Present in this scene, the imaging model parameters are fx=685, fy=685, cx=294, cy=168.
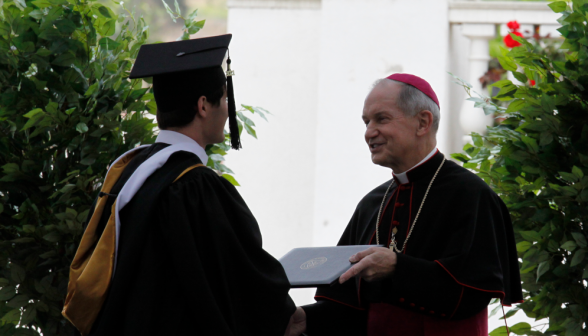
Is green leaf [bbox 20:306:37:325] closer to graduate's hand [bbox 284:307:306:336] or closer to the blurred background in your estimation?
graduate's hand [bbox 284:307:306:336]

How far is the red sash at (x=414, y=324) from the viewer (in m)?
2.50

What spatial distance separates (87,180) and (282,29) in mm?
2510

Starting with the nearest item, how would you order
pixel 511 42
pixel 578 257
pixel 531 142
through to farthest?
pixel 578 257 → pixel 531 142 → pixel 511 42

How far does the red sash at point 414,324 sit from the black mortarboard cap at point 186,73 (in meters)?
0.97

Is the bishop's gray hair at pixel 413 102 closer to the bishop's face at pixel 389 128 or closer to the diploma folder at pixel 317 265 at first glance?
the bishop's face at pixel 389 128

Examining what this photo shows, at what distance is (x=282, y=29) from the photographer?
489cm

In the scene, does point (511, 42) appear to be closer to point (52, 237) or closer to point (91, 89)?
point (91, 89)

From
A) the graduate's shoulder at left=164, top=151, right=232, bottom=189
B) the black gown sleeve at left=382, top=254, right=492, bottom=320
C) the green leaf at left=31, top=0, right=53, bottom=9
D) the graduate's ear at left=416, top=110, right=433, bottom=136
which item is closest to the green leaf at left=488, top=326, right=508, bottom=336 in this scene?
the black gown sleeve at left=382, top=254, right=492, bottom=320

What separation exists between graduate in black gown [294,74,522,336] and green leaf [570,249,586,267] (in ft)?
0.88

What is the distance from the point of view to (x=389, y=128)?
2.71m

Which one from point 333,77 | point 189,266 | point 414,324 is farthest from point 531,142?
point 333,77

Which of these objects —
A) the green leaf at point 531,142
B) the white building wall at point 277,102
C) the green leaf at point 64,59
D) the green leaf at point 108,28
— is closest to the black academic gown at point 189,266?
the green leaf at point 64,59

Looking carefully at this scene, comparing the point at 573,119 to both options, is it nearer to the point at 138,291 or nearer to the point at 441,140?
the point at 441,140

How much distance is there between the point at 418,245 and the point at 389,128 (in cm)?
47
